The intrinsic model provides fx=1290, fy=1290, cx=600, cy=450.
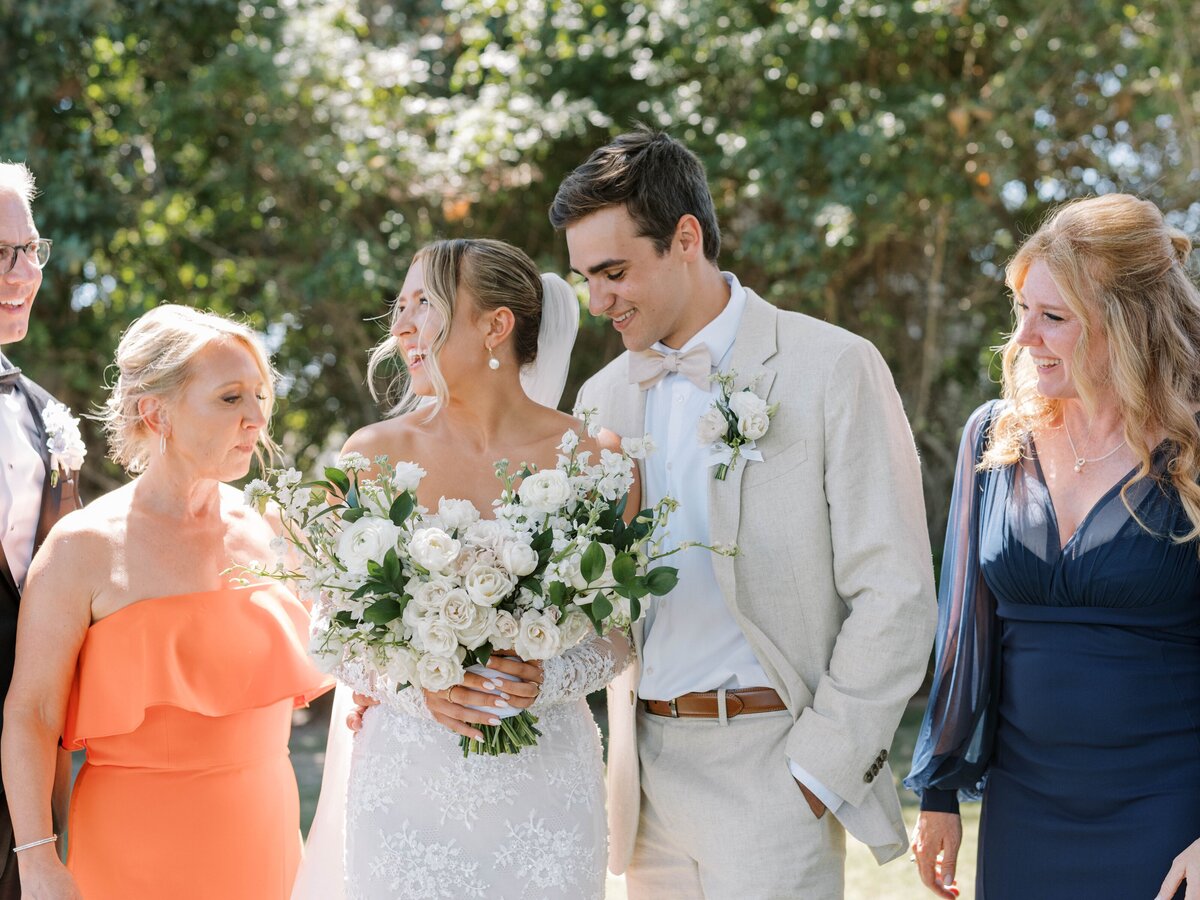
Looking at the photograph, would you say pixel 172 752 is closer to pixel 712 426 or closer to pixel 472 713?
pixel 472 713

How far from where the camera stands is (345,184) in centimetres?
900

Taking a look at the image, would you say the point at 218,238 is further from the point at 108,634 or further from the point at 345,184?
the point at 108,634

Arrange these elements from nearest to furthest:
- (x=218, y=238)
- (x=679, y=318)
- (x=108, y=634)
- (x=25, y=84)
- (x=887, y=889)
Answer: (x=108, y=634), (x=679, y=318), (x=887, y=889), (x=25, y=84), (x=218, y=238)

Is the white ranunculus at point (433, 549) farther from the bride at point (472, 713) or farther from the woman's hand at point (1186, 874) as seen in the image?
the woman's hand at point (1186, 874)

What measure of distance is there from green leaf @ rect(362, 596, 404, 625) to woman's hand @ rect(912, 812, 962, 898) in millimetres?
1534

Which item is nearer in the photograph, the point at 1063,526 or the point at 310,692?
the point at 1063,526

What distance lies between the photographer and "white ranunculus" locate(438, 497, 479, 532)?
2945mm

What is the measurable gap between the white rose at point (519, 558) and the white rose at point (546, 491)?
10cm

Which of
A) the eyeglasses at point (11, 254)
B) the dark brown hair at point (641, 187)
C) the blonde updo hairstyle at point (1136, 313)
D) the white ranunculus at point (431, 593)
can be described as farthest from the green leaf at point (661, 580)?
the eyeglasses at point (11, 254)

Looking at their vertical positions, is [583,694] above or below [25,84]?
below

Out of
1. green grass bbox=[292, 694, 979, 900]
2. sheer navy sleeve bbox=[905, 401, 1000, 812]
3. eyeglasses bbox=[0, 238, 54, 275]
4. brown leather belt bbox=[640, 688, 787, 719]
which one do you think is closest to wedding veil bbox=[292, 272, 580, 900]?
brown leather belt bbox=[640, 688, 787, 719]

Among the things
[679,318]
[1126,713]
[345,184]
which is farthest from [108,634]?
[345,184]

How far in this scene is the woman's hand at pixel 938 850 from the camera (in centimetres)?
339

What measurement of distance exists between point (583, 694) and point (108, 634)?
121 cm
